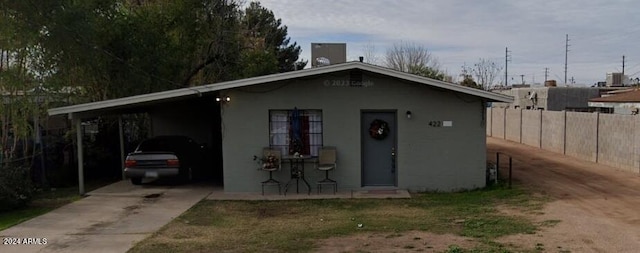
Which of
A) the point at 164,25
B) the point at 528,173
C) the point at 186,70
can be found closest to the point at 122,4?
the point at 164,25

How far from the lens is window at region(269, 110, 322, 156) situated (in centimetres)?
1219

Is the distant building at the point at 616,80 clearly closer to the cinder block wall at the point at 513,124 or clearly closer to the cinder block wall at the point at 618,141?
the cinder block wall at the point at 513,124

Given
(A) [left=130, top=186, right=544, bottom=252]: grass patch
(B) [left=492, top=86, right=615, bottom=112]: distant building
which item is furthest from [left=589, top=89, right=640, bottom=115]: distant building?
(A) [left=130, top=186, right=544, bottom=252]: grass patch

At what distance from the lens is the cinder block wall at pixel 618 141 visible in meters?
14.5

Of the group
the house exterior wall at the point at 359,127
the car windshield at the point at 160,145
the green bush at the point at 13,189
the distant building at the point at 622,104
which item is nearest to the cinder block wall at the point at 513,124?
the distant building at the point at 622,104

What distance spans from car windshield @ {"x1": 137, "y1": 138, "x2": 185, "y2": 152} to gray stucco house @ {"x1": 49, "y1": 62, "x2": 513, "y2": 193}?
1423 millimetres

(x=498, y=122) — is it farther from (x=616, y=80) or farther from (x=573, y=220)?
(x=573, y=220)

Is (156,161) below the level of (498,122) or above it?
below

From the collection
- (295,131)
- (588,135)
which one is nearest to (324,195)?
(295,131)

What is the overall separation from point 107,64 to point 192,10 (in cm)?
461

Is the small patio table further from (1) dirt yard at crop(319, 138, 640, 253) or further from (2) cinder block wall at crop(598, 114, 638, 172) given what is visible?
(2) cinder block wall at crop(598, 114, 638, 172)

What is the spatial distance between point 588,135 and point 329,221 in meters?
12.2

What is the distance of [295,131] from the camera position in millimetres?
12180

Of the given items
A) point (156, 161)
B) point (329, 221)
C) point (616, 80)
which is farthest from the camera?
point (616, 80)
